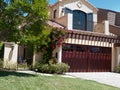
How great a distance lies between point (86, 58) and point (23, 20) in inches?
450

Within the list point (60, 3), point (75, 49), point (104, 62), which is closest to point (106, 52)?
point (104, 62)

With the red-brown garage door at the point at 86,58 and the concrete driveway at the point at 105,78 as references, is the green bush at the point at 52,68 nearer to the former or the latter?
the concrete driveway at the point at 105,78

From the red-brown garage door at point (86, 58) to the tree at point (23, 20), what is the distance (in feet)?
27.5

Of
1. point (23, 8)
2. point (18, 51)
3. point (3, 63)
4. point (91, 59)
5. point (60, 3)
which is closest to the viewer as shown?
point (23, 8)

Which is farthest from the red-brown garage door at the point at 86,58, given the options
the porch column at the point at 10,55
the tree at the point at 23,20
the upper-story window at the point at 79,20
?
the tree at the point at 23,20

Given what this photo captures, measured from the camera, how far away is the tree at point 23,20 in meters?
14.6

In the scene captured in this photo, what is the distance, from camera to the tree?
48.1 feet

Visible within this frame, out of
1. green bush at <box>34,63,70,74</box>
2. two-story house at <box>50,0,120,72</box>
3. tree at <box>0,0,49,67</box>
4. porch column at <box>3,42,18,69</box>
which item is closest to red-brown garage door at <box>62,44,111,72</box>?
two-story house at <box>50,0,120,72</box>

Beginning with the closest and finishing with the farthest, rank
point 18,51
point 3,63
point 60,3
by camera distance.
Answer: point 3,63, point 18,51, point 60,3

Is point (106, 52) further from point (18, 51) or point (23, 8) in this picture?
point (23, 8)

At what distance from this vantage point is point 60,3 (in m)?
29.5

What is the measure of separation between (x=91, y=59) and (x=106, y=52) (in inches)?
84.8

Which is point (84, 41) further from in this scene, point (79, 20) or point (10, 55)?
point (10, 55)

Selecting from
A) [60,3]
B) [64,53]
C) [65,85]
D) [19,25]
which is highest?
[60,3]
